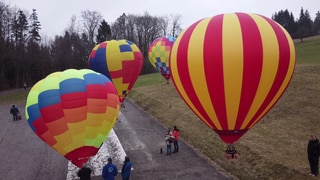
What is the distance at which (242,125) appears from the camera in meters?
9.02

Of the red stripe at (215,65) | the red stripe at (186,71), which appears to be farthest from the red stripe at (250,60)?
the red stripe at (186,71)

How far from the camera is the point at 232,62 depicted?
27.3ft

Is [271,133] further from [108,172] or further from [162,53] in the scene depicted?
[162,53]

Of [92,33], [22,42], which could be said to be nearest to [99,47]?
[22,42]

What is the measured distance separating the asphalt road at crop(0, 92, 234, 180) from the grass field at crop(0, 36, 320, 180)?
728mm

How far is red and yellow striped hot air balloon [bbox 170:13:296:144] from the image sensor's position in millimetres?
8359

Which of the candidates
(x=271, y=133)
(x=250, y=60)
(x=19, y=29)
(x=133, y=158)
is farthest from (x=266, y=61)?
(x=19, y=29)

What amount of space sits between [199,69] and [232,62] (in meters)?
0.82

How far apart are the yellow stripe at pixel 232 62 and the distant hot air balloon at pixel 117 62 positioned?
8.55 m

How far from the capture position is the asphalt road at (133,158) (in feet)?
40.0

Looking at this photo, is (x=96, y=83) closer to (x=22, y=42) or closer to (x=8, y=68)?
(x=8, y=68)

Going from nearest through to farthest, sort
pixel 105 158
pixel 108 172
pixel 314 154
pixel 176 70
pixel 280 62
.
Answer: pixel 280 62 < pixel 176 70 < pixel 108 172 < pixel 314 154 < pixel 105 158

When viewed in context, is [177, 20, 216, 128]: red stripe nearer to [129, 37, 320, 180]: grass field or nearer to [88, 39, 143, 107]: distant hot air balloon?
[129, 37, 320, 180]: grass field

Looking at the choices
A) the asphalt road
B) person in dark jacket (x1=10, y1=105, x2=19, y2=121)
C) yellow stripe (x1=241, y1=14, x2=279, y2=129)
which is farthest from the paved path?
person in dark jacket (x1=10, y1=105, x2=19, y2=121)
